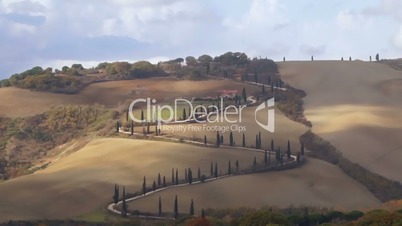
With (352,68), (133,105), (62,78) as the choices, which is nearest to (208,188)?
(133,105)

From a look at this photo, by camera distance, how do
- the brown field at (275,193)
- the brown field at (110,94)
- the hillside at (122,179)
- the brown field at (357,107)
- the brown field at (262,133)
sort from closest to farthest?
the hillside at (122,179) → the brown field at (275,193) → the brown field at (357,107) → the brown field at (262,133) → the brown field at (110,94)

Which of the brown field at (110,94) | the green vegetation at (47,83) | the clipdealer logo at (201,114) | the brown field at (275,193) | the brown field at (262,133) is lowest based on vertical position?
the brown field at (275,193)

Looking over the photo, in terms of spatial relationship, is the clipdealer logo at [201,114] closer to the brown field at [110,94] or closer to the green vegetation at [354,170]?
the brown field at [110,94]

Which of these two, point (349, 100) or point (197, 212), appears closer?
point (197, 212)

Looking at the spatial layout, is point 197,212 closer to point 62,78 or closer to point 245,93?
point 245,93

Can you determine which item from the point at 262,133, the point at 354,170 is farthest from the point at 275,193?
the point at 262,133

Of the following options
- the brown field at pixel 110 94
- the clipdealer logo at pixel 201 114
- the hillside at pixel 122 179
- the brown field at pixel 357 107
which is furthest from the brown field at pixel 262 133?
the brown field at pixel 110 94

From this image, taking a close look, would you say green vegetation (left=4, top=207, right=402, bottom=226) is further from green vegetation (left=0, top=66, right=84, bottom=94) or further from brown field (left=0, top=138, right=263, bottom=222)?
green vegetation (left=0, top=66, right=84, bottom=94)
